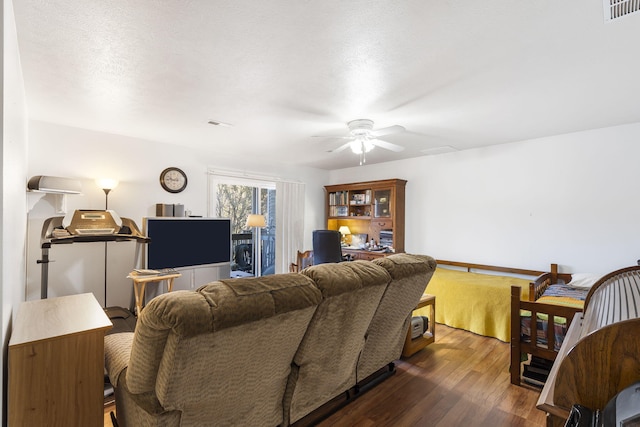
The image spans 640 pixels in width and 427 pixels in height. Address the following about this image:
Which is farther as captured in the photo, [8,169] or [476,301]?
[476,301]

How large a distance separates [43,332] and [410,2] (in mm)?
2341

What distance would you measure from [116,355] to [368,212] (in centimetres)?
460

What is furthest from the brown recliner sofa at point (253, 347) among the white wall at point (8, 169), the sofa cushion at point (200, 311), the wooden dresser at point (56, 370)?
the white wall at point (8, 169)

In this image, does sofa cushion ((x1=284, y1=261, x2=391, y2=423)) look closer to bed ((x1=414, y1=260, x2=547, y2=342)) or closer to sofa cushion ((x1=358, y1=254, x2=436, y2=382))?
sofa cushion ((x1=358, y1=254, x2=436, y2=382))

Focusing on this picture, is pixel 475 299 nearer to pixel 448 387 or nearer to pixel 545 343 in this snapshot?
pixel 545 343

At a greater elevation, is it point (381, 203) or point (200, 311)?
point (381, 203)

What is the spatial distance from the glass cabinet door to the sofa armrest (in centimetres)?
424

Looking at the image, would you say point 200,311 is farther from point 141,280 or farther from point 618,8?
point 141,280

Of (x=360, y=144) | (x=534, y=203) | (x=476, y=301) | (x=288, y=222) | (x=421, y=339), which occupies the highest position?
(x=360, y=144)

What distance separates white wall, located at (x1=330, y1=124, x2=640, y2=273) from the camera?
3.39 m

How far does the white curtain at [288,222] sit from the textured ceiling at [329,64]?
226 cm

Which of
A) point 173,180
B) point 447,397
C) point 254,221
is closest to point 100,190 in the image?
point 173,180

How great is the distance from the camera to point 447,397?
2295 mm

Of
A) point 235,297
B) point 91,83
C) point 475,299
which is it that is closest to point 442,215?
point 475,299
